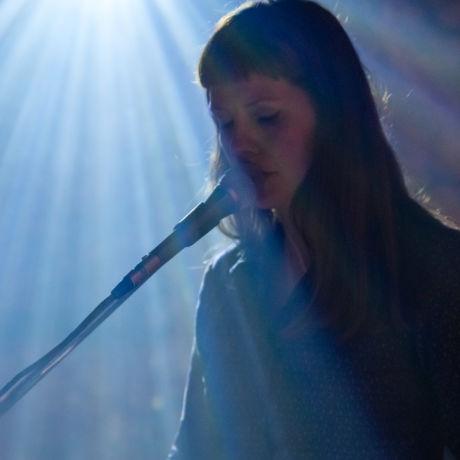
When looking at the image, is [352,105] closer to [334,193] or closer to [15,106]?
[334,193]

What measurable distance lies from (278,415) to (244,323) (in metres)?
0.16

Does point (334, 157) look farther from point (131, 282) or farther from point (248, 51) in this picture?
point (131, 282)

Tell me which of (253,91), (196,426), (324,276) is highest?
(253,91)

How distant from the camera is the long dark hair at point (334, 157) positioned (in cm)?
104

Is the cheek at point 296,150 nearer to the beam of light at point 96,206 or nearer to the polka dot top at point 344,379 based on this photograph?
the polka dot top at point 344,379

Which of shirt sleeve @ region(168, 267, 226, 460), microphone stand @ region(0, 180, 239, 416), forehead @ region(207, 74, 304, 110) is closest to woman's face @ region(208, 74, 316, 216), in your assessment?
forehead @ region(207, 74, 304, 110)

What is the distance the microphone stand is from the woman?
0.36 feet

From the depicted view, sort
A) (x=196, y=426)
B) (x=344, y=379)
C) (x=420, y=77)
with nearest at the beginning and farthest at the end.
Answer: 1. (x=344, y=379)
2. (x=196, y=426)
3. (x=420, y=77)

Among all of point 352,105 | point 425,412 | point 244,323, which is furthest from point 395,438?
point 352,105

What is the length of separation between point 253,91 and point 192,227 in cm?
28

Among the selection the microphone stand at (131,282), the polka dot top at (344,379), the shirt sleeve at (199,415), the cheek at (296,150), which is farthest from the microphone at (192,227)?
the shirt sleeve at (199,415)

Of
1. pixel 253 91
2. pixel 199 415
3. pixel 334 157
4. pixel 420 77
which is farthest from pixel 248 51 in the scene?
pixel 420 77

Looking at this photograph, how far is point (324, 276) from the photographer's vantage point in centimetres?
107

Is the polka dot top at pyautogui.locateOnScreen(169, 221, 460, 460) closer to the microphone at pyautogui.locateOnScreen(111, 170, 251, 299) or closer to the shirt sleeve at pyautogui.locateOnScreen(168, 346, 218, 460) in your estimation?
the shirt sleeve at pyautogui.locateOnScreen(168, 346, 218, 460)
